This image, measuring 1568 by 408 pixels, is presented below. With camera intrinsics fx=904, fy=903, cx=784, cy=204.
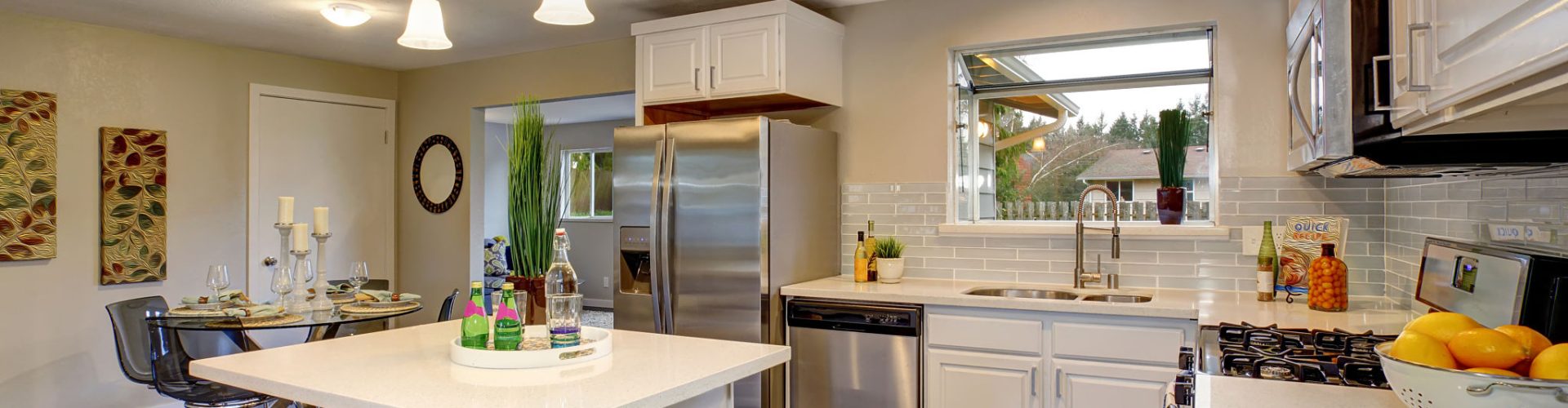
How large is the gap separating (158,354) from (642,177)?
1919 mm

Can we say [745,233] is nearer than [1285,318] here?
No

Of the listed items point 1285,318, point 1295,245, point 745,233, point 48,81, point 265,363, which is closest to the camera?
point 265,363

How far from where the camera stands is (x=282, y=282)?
3.34 m

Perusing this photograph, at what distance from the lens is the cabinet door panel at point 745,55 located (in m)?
3.74

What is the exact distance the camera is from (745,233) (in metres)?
3.59

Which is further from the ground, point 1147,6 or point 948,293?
point 1147,6

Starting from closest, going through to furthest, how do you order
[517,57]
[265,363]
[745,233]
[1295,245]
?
1. [265,363]
2. [1295,245]
3. [745,233]
4. [517,57]

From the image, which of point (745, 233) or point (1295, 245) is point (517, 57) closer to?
point (745, 233)

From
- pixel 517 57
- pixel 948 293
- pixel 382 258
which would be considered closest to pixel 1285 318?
pixel 948 293

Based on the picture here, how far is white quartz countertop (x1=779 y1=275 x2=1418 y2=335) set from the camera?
256 centimetres

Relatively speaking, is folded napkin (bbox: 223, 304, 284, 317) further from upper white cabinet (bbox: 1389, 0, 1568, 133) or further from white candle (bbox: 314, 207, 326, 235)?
upper white cabinet (bbox: 1389, 0, 1568, 133)

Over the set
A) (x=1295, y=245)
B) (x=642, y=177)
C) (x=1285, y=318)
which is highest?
(x=642, y=177)

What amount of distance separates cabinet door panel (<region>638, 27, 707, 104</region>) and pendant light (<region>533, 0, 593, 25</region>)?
1449mm

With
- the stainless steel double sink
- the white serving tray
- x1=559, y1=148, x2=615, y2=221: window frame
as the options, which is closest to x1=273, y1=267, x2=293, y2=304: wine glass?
the white serving tray
